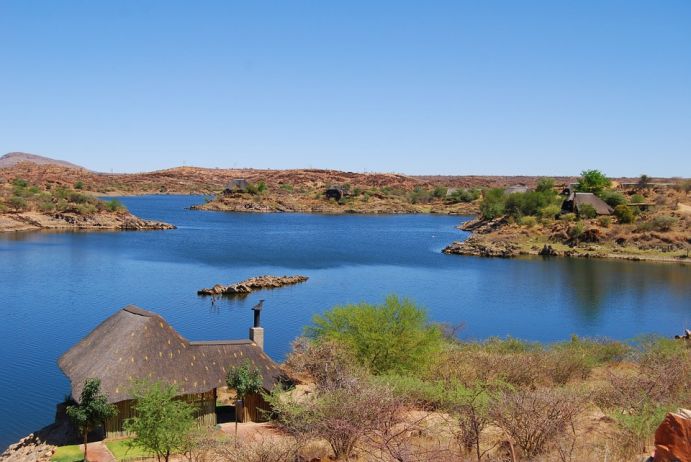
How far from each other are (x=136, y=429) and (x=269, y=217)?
110 metres

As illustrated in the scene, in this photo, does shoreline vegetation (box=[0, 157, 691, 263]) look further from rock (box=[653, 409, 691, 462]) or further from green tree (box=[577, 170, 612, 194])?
rock (box=[653, 409, 691, 462])

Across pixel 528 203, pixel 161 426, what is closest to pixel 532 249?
pixel 528 203

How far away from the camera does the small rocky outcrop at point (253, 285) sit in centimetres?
5022

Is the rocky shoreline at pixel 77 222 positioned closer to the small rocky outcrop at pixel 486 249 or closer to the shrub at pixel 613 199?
the small rocky outcrop at pixel 486 249

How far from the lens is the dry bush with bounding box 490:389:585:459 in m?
15.4

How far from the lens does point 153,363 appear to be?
2288cm

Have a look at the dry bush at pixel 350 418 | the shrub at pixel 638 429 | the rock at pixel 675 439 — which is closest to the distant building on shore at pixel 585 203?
the shrub at pixel 638 429

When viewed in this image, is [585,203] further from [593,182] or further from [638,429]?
[638,429]

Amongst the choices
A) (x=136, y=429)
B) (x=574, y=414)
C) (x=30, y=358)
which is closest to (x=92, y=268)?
(x=30, y=358)

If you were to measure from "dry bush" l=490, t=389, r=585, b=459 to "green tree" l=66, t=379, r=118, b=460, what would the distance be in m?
11.7

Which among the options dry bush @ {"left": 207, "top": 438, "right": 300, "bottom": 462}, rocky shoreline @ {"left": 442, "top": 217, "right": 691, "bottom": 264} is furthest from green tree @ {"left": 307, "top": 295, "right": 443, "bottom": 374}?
rocky shoreline @ {"left": 442, "top": 217, "right": 691, "bottom": 264}

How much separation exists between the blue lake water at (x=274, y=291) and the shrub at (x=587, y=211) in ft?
55.1

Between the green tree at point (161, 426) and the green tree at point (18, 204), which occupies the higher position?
the green tree at point (18, 204)

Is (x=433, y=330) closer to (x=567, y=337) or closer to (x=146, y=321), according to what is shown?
(x=146, y=321)
